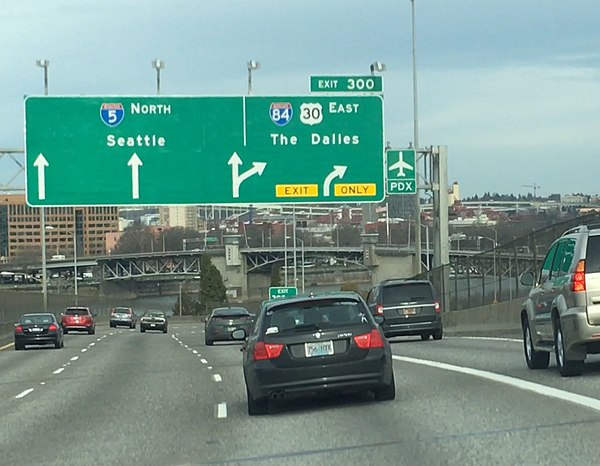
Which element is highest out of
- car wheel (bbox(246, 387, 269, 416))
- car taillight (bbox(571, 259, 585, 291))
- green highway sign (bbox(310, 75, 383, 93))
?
green highway sign (bbox(310, 75, 383, 93))

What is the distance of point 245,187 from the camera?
35.2m

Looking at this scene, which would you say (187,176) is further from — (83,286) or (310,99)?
(83,286)

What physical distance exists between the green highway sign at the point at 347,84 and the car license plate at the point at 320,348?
70.2 feet

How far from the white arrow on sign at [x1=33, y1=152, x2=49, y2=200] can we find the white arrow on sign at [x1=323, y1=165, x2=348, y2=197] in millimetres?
7930

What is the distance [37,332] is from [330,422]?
33.9 m

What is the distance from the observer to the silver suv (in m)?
16.3

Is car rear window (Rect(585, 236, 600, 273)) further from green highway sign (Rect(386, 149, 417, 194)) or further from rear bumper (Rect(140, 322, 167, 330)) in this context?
rear bumper (Rect(140, 322, 167, 330))

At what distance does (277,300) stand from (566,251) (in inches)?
165

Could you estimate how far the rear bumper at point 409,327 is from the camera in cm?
3659

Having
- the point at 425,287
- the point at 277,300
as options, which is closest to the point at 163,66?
the point at 425,287

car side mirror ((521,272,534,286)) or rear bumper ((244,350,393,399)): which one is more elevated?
car side mirror ((521,272,534,286))

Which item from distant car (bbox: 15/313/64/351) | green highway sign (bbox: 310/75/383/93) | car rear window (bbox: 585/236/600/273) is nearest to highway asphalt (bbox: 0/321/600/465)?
car rear window (bbox: 585/236/600/273)

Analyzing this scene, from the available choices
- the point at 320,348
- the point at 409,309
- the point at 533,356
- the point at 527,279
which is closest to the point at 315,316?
the point at 320,348

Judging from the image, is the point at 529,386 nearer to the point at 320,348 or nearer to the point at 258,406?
the point at 320,348
